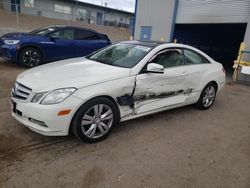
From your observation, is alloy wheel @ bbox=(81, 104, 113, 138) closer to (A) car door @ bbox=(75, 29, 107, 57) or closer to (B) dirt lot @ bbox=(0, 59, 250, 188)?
(B) dirt lot @ bbox=(0, 59, 250, 188)

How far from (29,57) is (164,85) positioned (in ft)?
17.4

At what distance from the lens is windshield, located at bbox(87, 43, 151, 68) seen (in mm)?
3485

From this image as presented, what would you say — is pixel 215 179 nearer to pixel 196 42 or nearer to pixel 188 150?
pixel 188 150

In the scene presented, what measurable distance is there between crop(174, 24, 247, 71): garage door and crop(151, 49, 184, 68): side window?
1166 cm

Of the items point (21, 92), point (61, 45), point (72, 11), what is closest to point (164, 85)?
point (21, 92)

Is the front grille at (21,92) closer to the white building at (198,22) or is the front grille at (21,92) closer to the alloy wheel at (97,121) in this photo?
the alloy wheel at (97,121)

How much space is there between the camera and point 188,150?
3021mm

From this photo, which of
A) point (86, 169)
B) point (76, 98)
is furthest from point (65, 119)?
point (86, 169)

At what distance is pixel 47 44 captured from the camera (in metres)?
7.24

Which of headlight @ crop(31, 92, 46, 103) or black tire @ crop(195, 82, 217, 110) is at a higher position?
headlight @ crop(31, 92, 46, 103)

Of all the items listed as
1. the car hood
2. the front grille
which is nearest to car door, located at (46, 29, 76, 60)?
the car hood

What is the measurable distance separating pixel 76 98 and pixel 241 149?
254 centimetres

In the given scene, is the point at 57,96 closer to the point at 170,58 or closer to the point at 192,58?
the point at 170,58

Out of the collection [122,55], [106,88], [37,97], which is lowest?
[37,97]
